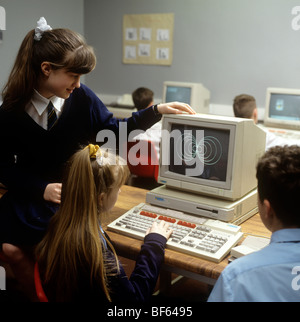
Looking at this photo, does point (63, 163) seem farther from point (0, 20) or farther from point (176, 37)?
point (176, 37)

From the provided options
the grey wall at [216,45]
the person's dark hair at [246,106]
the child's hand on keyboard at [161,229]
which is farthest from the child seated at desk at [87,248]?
the grey wall at [216,45]

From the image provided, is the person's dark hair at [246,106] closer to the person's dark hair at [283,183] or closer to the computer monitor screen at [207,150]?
the computer monitor screen at [207,150]

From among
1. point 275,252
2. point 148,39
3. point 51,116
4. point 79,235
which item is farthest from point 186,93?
point 275,252

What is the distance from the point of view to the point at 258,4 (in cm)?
400

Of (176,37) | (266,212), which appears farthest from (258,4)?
(266,212)

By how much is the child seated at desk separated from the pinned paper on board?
3.62 metres

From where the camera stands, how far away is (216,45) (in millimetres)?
4289

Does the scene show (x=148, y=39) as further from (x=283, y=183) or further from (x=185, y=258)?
(x=283, y=183)

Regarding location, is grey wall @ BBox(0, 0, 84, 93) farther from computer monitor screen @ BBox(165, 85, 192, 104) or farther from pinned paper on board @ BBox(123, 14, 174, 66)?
computer monitor screen @ BBox(165, 85, 192, 104)

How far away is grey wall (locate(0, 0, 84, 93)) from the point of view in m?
4.07

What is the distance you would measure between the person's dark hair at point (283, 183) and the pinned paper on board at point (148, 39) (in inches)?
150

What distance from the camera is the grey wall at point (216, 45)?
13.0 ft

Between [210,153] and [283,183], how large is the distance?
619 mm
